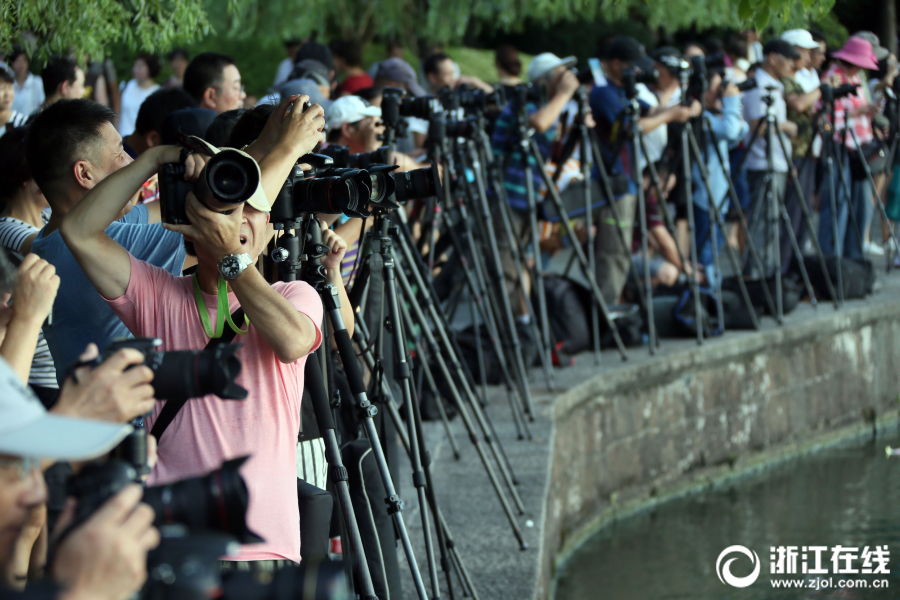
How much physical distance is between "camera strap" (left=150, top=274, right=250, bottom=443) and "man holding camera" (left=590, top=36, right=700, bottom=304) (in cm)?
388

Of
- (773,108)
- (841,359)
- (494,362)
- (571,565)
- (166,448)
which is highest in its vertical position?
(166,448)

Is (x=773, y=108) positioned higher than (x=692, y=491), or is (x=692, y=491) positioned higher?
(x=773, y=108)

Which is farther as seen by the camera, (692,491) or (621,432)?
(692,491)

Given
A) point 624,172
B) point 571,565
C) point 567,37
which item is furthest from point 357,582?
point 567,37

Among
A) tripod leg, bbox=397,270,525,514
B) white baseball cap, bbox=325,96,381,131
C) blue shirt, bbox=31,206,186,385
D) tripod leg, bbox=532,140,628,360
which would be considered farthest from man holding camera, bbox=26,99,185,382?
tripod leg, bbox=532,140,628,360

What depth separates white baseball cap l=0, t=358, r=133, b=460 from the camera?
3.84 feet

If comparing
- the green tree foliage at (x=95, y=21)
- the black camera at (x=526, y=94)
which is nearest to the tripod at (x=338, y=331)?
the green tree foliage at (x=95, y=21)

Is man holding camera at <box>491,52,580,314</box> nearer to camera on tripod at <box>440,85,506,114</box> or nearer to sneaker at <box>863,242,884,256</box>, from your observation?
camera on tripod at <box>440,85,506,114</box>

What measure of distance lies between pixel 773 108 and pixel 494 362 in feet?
11.1

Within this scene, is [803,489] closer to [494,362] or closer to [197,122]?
[494,362]

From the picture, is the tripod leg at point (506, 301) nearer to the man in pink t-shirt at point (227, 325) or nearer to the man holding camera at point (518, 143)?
the man holding camera at point (518, 143)

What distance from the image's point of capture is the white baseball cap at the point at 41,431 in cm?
117

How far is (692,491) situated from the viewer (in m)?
5.89

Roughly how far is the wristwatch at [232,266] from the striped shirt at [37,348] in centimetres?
113
